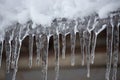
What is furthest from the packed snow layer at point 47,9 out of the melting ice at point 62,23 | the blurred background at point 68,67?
the blurred background at point 68,67

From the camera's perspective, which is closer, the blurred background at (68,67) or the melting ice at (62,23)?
the melting ice at (62,23)

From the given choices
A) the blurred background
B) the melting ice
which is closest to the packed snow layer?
the melting ice

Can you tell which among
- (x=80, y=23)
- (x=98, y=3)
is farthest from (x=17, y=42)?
(x=98, y=3)

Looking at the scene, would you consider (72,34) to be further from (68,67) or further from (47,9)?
(68,67)

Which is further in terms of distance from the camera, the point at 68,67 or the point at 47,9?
the point at 68,67

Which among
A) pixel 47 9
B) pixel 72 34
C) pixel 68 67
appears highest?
pixel 47 9

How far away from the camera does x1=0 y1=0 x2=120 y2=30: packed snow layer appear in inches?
67.1

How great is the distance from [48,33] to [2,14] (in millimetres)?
423

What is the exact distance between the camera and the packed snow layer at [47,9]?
170 cm

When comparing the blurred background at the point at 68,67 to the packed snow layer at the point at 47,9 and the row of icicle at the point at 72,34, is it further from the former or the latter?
the packed snow layer at the point at 47,9

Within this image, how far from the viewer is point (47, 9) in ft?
6.20

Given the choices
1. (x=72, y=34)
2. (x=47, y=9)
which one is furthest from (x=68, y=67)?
(x=47, y=9)

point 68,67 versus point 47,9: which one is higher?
point 47,9

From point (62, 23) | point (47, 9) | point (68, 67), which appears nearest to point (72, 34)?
point (62, 23)
